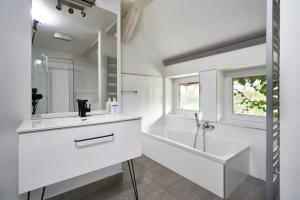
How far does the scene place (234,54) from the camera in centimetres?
191

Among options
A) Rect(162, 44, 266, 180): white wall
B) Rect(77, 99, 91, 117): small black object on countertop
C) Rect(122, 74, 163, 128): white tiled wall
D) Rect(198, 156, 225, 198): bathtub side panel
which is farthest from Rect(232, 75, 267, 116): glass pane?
Rect(77, 99, 91, 117): small black object on countertop

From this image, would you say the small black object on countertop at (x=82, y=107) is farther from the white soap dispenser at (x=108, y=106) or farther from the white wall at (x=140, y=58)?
the white wall at (x=140, y=58)

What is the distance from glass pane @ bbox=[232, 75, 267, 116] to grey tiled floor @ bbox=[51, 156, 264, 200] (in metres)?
0.91

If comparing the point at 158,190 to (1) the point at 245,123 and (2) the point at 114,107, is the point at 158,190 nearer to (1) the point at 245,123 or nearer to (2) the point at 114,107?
(2) the point at 114,107

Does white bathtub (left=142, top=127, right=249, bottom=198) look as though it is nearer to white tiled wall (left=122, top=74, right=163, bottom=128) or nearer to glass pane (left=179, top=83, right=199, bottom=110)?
white tiled wall (left=122, top=74, right=163, bottom=128)

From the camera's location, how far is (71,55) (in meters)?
1.38

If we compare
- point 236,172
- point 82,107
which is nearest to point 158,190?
point 236,172

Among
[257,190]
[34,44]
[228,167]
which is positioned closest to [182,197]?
[228,167]

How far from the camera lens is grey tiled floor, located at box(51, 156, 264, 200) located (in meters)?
1.43
